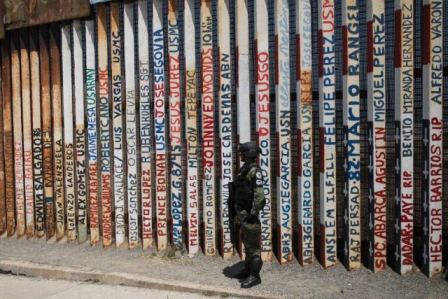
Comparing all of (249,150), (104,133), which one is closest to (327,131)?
(249,150)

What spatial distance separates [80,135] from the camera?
25.2 ft

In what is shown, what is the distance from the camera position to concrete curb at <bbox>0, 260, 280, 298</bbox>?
17.2ft

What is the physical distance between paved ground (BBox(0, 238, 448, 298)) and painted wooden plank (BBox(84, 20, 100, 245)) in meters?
0.46

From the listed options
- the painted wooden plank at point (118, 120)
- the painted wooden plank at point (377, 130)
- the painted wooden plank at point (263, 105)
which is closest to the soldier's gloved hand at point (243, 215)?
the painted wooden plank at point (263, 105)

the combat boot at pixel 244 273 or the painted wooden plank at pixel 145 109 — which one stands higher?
the painted wooden plank at pixel 145 109

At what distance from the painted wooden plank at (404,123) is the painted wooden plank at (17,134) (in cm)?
650

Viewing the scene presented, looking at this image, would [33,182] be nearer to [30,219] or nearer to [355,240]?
[30,219]

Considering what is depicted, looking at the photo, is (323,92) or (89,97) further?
(89,97)

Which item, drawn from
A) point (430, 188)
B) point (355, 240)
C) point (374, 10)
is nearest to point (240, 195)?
point (355, 240)

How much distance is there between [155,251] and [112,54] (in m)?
3.17

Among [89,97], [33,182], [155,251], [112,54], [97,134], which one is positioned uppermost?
[112,54]

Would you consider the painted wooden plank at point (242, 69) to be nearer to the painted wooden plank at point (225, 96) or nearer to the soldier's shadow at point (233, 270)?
the painted wooden plank at point (225, 96)

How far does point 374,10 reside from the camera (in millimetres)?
5438

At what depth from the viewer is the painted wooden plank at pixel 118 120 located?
7.16 meters
